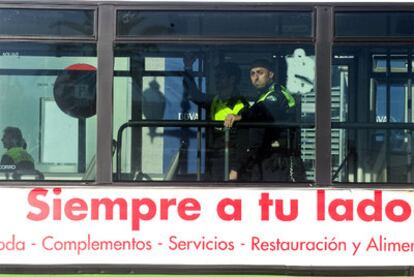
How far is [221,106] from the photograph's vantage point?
7.31 meters

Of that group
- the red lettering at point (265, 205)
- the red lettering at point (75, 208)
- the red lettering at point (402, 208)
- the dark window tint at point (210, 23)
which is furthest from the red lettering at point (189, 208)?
the red lettering at point (402, 208)

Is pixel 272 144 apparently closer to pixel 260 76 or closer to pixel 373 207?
pixel 260 76

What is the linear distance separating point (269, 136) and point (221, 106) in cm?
41

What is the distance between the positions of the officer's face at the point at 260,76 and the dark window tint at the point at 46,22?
1.21m

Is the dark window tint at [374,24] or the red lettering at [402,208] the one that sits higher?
the dark window tint at [374,24]

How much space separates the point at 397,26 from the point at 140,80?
1905 mm

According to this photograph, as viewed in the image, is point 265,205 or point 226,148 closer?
point 265,205

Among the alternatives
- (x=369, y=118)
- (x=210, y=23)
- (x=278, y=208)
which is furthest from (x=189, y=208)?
(x=369, y=118)

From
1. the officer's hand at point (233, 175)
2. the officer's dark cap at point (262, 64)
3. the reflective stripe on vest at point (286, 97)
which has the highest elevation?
the officer's dark cap at point (262, 64)

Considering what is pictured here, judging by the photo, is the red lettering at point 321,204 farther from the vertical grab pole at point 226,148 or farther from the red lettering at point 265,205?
the vertical grab pole at point 226,148

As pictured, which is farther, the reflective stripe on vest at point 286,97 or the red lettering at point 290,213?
the reflective stripe on vest at point 286,97

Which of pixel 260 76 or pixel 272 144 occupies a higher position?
pixel 260 76

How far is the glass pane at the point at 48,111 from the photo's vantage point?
7.29 m

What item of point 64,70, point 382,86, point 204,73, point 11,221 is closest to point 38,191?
point 11,221
